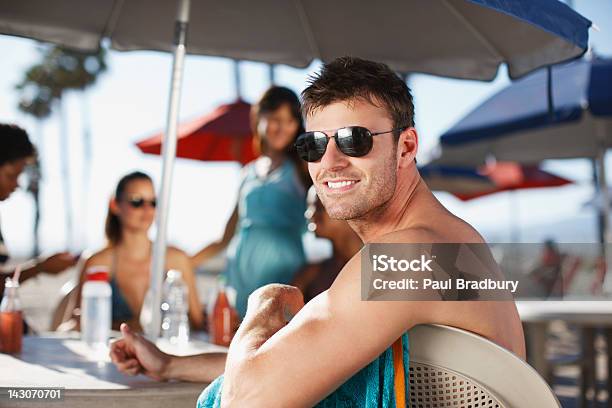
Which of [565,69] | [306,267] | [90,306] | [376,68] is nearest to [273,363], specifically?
[376,68]

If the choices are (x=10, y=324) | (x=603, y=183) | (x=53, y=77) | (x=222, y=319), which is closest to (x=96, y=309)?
(x=10, y=324)

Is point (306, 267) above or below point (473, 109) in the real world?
below

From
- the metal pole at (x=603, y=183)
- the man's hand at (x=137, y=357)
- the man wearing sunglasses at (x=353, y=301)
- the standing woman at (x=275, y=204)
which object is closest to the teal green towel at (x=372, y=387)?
the man wearing sunglasses at (x=353, y=301)

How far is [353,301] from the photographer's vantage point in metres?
1.18

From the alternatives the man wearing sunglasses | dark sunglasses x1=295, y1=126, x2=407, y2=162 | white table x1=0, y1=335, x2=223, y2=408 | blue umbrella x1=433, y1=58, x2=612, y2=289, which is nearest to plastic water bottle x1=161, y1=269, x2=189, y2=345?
white table x1=0, y1=335, x2=223, y2=408

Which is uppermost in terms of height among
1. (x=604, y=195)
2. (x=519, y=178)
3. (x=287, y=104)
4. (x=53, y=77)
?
(x=53, y=77)

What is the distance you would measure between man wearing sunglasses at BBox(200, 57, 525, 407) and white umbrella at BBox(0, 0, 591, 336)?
112cm

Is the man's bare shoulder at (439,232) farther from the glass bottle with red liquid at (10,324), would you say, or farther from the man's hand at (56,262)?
the man's hand at (56,262)

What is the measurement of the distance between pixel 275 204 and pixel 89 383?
178 cm

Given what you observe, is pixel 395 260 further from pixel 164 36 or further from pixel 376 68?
pixel 164 36

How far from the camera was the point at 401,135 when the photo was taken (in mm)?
1418

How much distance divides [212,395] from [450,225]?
0.56 m

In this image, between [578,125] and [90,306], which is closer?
[90,306]

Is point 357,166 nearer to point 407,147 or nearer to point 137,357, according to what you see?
point 407,147
